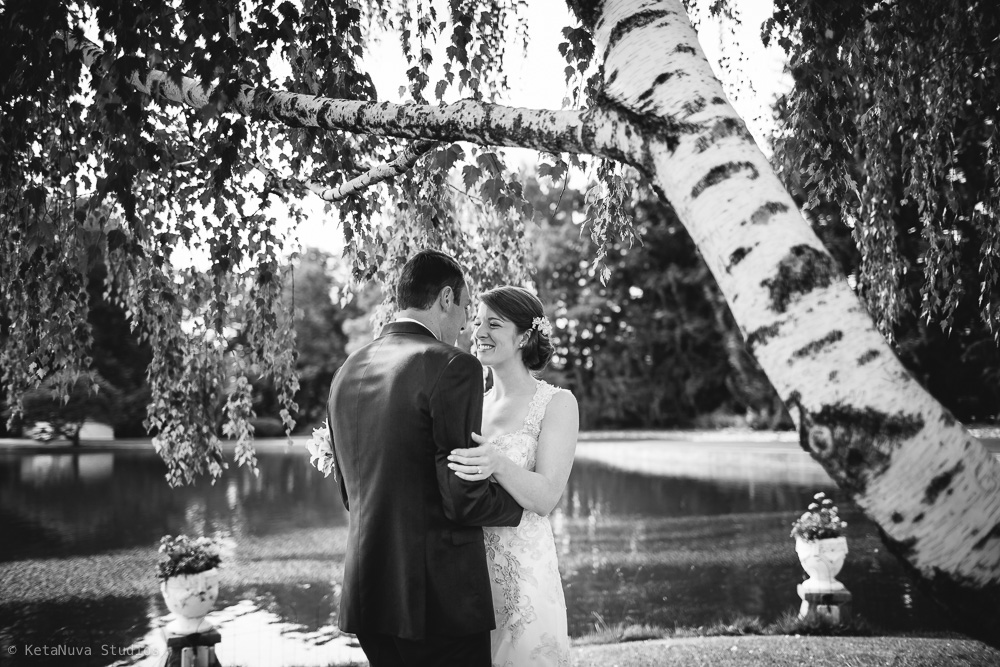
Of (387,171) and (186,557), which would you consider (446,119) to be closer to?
(387,171)

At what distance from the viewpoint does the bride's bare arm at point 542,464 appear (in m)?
2.20

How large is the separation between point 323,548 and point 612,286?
Result: 3207 centimetres

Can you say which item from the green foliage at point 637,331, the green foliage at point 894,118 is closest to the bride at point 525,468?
the green foliage at point 894,118

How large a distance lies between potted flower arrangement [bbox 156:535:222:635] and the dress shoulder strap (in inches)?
145

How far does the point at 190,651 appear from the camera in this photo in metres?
5.47

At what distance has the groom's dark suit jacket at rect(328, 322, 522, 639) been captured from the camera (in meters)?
2.23

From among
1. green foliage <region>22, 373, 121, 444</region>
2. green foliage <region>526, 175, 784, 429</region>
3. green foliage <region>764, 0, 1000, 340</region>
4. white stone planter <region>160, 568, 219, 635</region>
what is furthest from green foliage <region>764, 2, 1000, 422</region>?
green foliage <region>526, 175, 784, 429</region>

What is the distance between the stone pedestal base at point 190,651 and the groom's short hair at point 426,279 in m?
4.32

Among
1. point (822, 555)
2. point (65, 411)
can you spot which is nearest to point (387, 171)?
point (822, 555)

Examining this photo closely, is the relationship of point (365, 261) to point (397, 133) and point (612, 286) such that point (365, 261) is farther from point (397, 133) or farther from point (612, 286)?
point (612, 286)

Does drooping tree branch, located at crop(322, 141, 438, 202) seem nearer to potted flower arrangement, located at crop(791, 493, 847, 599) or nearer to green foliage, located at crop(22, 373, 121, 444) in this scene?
potted flower arrangement, located at crop(791, 493, 847, 599)

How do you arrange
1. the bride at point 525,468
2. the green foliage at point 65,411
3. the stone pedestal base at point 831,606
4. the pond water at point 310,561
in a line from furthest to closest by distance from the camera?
the green foliage at point 65,411 → the pond water at point 310,561 → the stone pedestal base at point 831,606 → the bride at point 525,468

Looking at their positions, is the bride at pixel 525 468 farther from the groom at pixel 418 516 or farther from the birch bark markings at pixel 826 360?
the birch bark markings at pixel 826 360

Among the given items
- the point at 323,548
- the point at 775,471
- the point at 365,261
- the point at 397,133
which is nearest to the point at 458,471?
the point at 397,133
